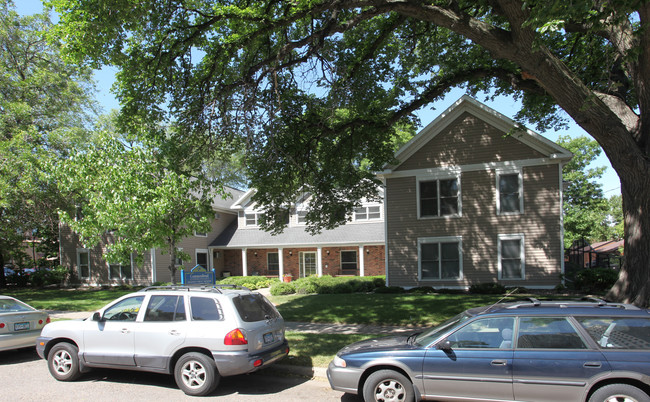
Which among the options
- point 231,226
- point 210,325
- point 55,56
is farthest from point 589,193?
point 55,56

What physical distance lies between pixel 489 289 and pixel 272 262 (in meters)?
15.5

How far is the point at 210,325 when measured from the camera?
6344 millimetres

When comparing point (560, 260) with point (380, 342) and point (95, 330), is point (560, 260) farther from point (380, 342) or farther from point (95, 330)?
point (95, 330)

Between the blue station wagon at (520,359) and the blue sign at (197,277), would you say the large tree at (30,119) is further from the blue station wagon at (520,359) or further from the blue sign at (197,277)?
the blue station wagon at (520,359)

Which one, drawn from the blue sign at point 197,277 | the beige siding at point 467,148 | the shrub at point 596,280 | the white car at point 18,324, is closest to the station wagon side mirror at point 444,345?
the blue sign at point 197,277

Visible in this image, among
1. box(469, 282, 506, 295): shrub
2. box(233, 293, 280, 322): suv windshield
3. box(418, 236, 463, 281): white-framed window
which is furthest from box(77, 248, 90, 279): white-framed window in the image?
box(233, 293, 280, 322): suv windshield

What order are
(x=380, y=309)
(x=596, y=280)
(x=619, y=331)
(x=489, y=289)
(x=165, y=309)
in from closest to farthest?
(x=619, y=331)
(x=165, y=309)
(x=380, y=309)
(x=596, y=280)
(x=489, y=289)

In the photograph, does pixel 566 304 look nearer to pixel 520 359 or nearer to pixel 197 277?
pixel 520 359

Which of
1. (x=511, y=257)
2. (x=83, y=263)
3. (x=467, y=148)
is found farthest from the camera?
(x=83, y=263)

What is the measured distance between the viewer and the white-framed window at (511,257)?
57.6 ft

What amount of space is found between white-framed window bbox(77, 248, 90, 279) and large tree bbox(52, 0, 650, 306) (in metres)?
19.6

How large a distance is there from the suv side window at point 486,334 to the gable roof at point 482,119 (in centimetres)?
1254

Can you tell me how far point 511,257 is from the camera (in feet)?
58.5

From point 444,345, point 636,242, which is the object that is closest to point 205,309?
point 444,345
